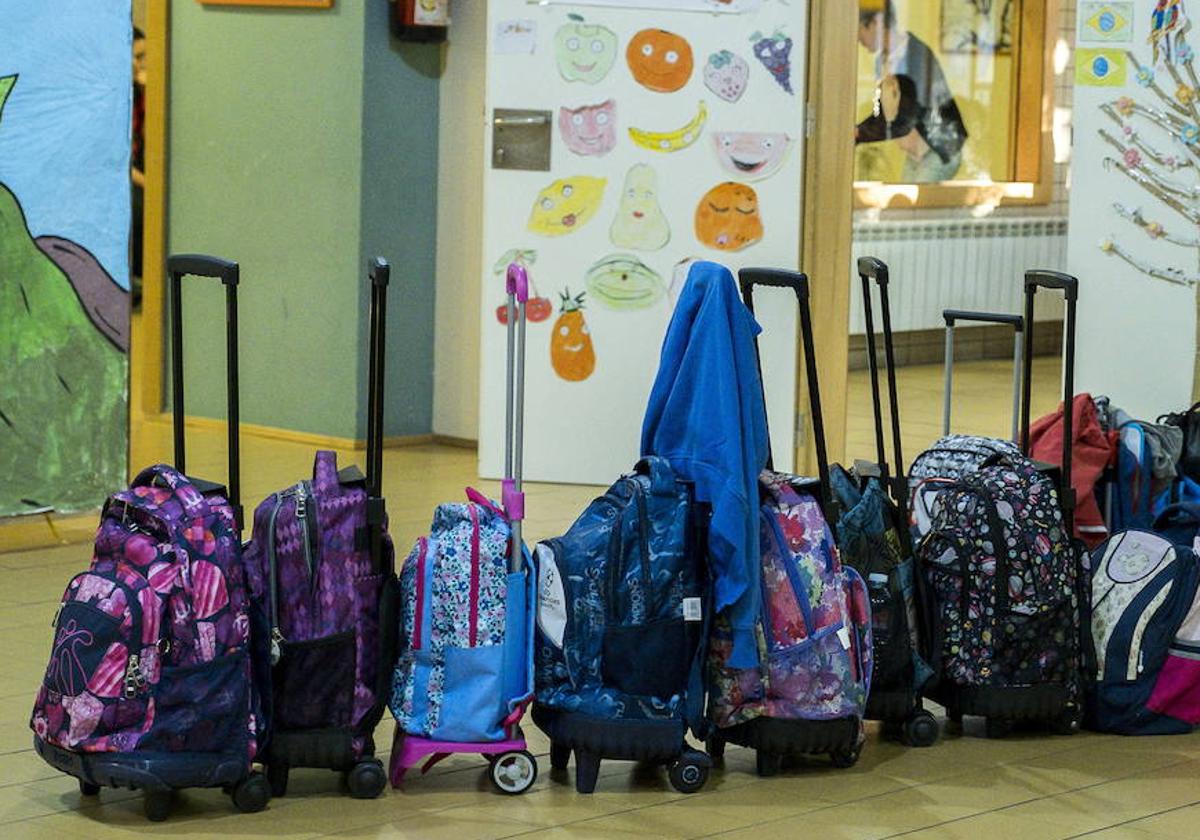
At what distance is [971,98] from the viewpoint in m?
10.8

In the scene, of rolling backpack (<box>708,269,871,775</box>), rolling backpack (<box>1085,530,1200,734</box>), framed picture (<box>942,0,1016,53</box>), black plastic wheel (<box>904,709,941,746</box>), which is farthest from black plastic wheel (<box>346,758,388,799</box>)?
framed picture (<box>942,0,1016,53</box>)

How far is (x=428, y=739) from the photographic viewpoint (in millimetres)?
3475

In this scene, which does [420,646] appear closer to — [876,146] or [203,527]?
[203,527]

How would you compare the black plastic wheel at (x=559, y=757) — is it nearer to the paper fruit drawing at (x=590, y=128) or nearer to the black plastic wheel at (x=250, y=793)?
the black plastic wheel at (x=250, y=793)

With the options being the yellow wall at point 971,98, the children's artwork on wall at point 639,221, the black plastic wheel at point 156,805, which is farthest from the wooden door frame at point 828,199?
the yellow wall at point 971,98

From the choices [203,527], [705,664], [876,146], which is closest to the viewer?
[203,527]

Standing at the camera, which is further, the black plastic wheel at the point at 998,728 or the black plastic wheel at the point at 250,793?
the black plastic wheel at the point at 998,728

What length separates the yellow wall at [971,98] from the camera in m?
10.3

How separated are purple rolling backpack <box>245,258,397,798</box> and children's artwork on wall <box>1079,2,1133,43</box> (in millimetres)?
3371

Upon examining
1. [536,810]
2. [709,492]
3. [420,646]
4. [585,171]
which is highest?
[585,171]

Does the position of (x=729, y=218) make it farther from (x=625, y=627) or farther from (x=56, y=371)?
(x=625, y=627)

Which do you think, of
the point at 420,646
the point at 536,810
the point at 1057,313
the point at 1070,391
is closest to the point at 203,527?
the point at 420,646

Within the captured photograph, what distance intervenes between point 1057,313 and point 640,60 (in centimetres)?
537

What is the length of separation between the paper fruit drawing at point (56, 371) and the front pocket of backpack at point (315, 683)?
227 centimetres
